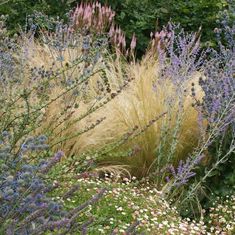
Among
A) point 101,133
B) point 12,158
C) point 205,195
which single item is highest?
point 12,158

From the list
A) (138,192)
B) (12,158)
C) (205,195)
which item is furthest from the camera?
(205,195)

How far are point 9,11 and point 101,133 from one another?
4309 millimetres

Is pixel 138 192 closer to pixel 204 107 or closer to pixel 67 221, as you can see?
pixel 204 107

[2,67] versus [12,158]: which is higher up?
[12,158]

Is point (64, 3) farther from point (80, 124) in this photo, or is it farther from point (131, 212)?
point (131, 212)

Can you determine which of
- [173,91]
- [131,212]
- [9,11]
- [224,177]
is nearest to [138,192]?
[131,212]

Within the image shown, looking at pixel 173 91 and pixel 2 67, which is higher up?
pixel 2 67

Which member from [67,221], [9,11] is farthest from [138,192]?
[9,11]

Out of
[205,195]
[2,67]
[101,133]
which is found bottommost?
[205,195]

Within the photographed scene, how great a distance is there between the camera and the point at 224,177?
481 centimetres

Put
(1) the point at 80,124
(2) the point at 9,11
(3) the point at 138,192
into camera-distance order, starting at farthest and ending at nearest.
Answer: (2) the point at 9,11
(1) the point at 80,124
(3) the point at 138,192

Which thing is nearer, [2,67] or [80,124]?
[2,67]

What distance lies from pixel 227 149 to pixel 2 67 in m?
1.89

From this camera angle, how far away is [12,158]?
250 centimetres
